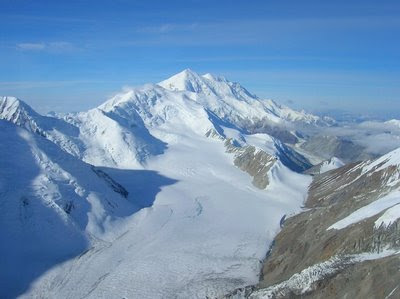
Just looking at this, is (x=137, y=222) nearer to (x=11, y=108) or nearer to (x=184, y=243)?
(x=184, y=243)

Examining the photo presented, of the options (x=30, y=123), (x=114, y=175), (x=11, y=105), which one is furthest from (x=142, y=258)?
(x=11, y=105)

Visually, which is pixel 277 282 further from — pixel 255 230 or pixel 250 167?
pixel 250 167

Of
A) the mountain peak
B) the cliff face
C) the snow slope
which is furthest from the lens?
the mountain peak

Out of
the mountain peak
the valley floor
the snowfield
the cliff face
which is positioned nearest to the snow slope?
the snowfield

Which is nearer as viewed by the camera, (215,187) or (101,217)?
(101,217)

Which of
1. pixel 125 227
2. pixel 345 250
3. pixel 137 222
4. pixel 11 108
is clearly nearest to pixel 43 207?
pixel 125 227

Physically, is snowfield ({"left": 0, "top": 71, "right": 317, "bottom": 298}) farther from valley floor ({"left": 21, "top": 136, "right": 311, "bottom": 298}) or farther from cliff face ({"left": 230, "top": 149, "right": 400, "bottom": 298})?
cliff face ({"left": 230, "top": 149, "right": 400, "bottom": 298})

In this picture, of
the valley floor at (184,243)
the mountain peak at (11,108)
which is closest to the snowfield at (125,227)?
the valley floor at (184,243)

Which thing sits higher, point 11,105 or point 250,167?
point 11,105

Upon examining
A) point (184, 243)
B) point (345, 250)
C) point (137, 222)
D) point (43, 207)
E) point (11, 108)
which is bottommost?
point (184, 243)
